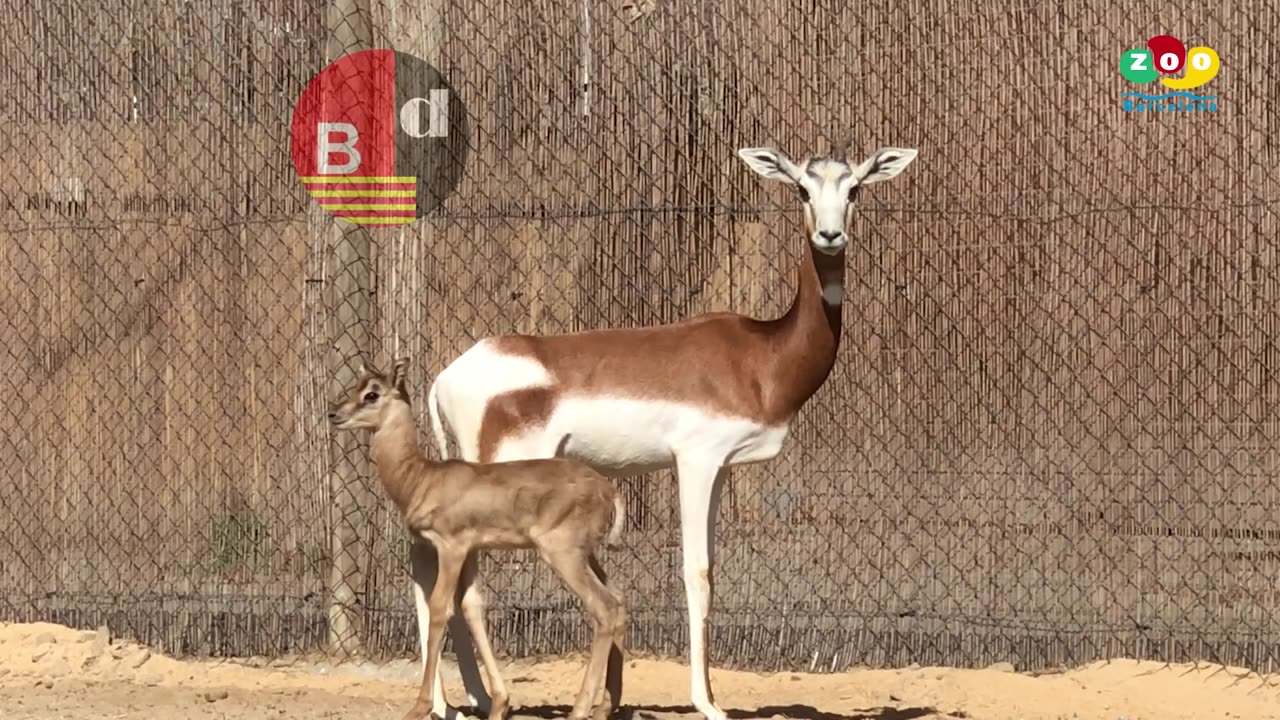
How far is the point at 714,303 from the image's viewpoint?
9.27 meters

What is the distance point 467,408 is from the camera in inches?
305

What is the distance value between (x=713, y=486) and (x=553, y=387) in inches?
28.3

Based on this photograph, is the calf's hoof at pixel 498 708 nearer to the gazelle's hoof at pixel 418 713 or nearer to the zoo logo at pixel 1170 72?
the gazelle's hoof at pixel 418 713

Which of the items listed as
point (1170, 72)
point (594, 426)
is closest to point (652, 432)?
point (594, 426)

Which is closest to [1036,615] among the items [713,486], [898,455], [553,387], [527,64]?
[898,455]

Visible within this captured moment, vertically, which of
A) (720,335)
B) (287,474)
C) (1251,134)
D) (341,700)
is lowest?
(341,700)

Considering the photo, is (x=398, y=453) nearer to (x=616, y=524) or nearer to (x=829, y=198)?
(x=616, y=524)

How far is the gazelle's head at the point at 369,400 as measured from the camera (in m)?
7.35

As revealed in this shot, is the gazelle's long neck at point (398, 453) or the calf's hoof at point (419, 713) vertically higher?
the gazelle's long neck at point (398, 453)

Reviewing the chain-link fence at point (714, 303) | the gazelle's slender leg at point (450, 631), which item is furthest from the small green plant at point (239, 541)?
the gazelle's slender leg at point (450, 631)

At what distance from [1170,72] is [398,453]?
379cm

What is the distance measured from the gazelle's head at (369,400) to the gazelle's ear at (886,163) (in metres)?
1.93

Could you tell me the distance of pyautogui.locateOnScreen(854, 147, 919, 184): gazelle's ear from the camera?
780cm

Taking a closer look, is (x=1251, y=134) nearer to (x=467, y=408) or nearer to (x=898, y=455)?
(x=898, y=455)
